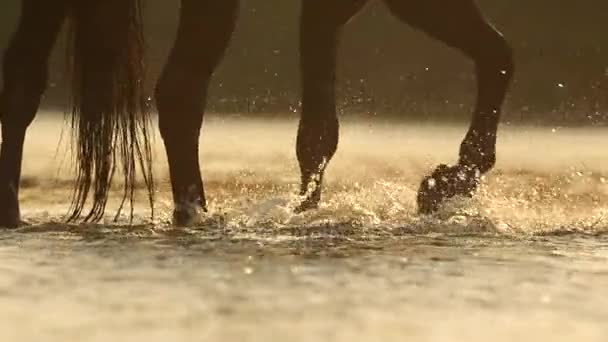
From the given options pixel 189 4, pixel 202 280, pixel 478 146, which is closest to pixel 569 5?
pixel 478 146

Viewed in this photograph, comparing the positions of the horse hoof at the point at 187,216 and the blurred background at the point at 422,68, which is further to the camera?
the blurred background at the point at 422,68

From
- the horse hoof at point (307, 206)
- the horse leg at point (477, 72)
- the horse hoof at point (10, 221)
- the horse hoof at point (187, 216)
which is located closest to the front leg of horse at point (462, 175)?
the horse leg at point (477, 72)

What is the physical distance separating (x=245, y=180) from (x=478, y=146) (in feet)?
1.49

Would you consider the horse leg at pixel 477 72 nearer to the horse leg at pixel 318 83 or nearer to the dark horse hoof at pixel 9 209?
the horse leg at pixel 318 83

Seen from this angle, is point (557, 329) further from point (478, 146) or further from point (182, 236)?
point (478, 146)

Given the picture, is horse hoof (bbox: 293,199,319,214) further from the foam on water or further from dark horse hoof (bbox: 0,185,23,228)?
dark horse hoof (bbox: 0,185,23,228)

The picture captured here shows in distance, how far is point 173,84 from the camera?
1286mm

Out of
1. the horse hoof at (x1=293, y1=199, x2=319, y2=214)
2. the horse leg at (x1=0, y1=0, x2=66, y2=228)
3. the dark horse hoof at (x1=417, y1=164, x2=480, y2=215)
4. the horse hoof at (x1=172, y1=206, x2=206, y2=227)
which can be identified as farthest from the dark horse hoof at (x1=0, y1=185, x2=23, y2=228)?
the dark horse hoof at (x1=417, y1=164, x2=480, y2=215)

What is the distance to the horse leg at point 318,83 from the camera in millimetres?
1461

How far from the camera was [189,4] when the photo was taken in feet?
4.11

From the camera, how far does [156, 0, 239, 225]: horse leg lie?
1254 mm

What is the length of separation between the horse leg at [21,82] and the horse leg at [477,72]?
0.43 m

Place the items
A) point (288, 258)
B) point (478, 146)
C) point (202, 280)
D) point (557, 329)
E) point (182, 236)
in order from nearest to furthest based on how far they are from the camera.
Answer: point (557, 329)
point (202, 280)
point (288, 258)
point (182, 236)
point (478, 146)

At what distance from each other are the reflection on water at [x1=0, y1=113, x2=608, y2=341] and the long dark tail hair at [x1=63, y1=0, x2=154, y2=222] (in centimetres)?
6
